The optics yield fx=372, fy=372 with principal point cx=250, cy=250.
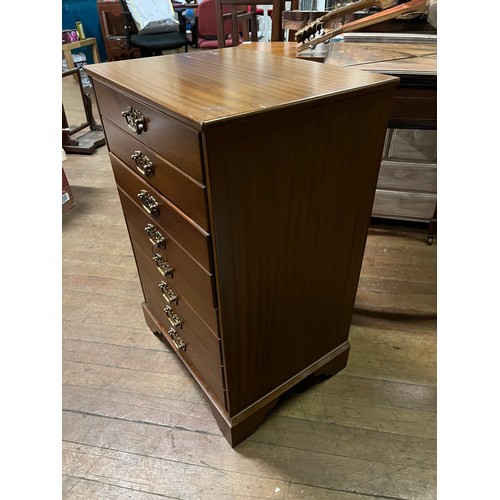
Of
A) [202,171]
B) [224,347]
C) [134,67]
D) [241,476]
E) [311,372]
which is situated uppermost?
[134,67]

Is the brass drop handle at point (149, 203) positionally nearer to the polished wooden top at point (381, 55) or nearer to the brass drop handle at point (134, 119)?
the brass drop handle at point (134, 119)

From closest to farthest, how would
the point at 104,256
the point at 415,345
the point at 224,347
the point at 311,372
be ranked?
the point at 224,347 → the point at 311,372 → the point at 415,345 → the point at 104,256

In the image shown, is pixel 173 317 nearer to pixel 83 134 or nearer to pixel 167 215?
pixel 167 215

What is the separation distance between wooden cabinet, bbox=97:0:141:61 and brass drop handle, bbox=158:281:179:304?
4.08 m

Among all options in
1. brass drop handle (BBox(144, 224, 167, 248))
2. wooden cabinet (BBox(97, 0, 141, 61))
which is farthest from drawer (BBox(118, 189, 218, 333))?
wooden cabinet (BBox(97, 0, 141, 61))

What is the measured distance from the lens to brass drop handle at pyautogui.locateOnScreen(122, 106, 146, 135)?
0.70 metres

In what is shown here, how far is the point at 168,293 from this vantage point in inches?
39.1

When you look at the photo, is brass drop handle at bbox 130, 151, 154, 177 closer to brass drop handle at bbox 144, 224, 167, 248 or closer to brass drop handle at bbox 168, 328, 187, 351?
brass drop handle at bbox 144, 224, 167, 248

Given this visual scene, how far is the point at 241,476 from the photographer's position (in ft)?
3.05

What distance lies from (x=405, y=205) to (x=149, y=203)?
51.9 inches

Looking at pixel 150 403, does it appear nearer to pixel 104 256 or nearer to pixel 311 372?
pixel 311 372

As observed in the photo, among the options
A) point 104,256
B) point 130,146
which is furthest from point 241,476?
point 104,256

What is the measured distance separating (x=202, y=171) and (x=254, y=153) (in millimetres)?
90

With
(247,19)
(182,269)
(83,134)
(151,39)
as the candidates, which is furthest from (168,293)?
(151,39)
